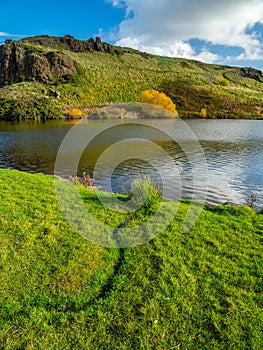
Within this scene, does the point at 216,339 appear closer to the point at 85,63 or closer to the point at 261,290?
the point at 261,290

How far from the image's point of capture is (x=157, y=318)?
4.81 meters

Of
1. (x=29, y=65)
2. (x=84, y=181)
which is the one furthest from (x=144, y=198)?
(x=29, y=65)

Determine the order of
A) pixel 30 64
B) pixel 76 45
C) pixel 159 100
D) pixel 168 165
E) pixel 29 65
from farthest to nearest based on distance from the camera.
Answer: pixel 76 45, pixel 29 65, pixel 30 64, pixel 159 100, pixel 168 165

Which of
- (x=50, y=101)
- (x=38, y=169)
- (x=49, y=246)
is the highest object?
(x=50, y=101)

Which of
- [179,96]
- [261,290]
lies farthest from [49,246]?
[179,96]

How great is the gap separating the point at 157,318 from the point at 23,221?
502 cm

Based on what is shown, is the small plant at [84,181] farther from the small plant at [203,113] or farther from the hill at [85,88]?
the small plant at [203,113]

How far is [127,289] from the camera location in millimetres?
5477

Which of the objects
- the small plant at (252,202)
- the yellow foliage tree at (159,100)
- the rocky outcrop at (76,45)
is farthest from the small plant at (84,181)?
the rocky outcrop at (76,45)

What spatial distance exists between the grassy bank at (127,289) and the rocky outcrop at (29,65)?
12134 cm

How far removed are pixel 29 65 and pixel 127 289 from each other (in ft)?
456

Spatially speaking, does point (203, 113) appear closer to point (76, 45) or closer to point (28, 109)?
point (28, 109)

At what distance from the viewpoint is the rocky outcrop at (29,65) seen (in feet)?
381

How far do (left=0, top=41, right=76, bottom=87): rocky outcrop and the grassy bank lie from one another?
12134 cm
